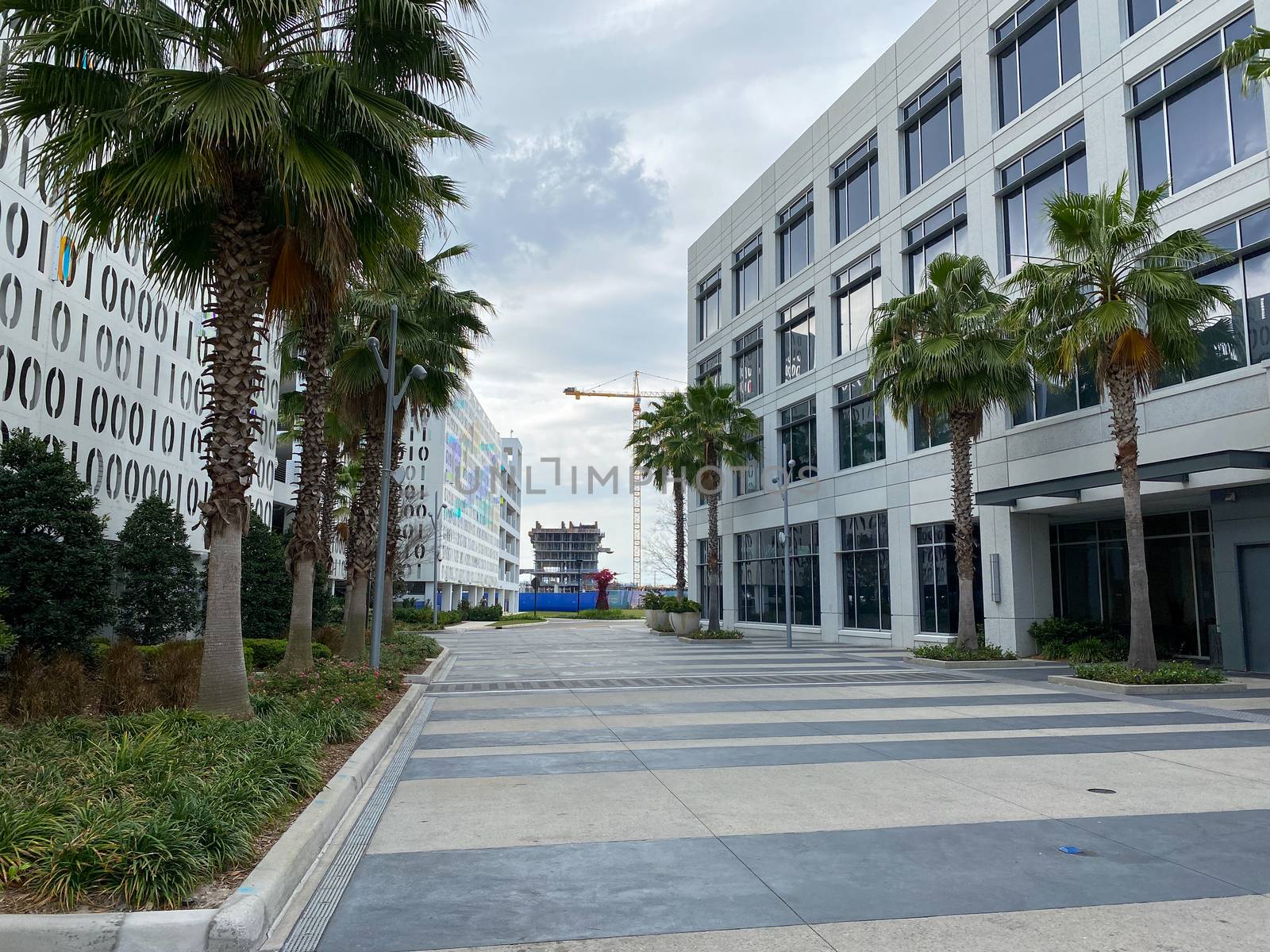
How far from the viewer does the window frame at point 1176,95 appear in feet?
61.4

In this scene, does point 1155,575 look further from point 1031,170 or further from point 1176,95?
point 1176,95

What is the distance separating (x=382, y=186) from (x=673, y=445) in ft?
91.5

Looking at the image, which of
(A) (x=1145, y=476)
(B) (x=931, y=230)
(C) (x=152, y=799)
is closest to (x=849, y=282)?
(B) (x=931, y=230)

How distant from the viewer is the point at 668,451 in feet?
131

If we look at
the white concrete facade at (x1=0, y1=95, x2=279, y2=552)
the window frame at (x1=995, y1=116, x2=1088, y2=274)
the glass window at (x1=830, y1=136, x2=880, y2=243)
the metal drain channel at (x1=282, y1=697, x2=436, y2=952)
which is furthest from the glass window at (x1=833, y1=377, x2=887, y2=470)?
the metal drain channel at (x1=282, y1=697, x2=436, y2=952)

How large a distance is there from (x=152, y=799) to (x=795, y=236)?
120 ft

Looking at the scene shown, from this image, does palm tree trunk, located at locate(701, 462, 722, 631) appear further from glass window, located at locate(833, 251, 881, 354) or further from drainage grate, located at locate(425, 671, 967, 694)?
drainage grate, located at locate(425, 671, 967, 694)

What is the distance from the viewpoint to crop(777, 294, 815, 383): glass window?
120ft

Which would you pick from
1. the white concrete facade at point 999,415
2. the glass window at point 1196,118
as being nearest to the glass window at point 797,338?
the white concrete facade at point 999,415

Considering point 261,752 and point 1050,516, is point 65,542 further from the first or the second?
point 1050,516

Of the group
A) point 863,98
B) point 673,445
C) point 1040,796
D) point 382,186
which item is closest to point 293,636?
point 382,186

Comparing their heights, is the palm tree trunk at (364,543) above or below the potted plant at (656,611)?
above

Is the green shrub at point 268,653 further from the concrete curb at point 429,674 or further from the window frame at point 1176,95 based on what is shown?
the window frame at point 1176,95

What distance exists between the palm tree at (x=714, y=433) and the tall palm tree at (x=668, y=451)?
33cm
